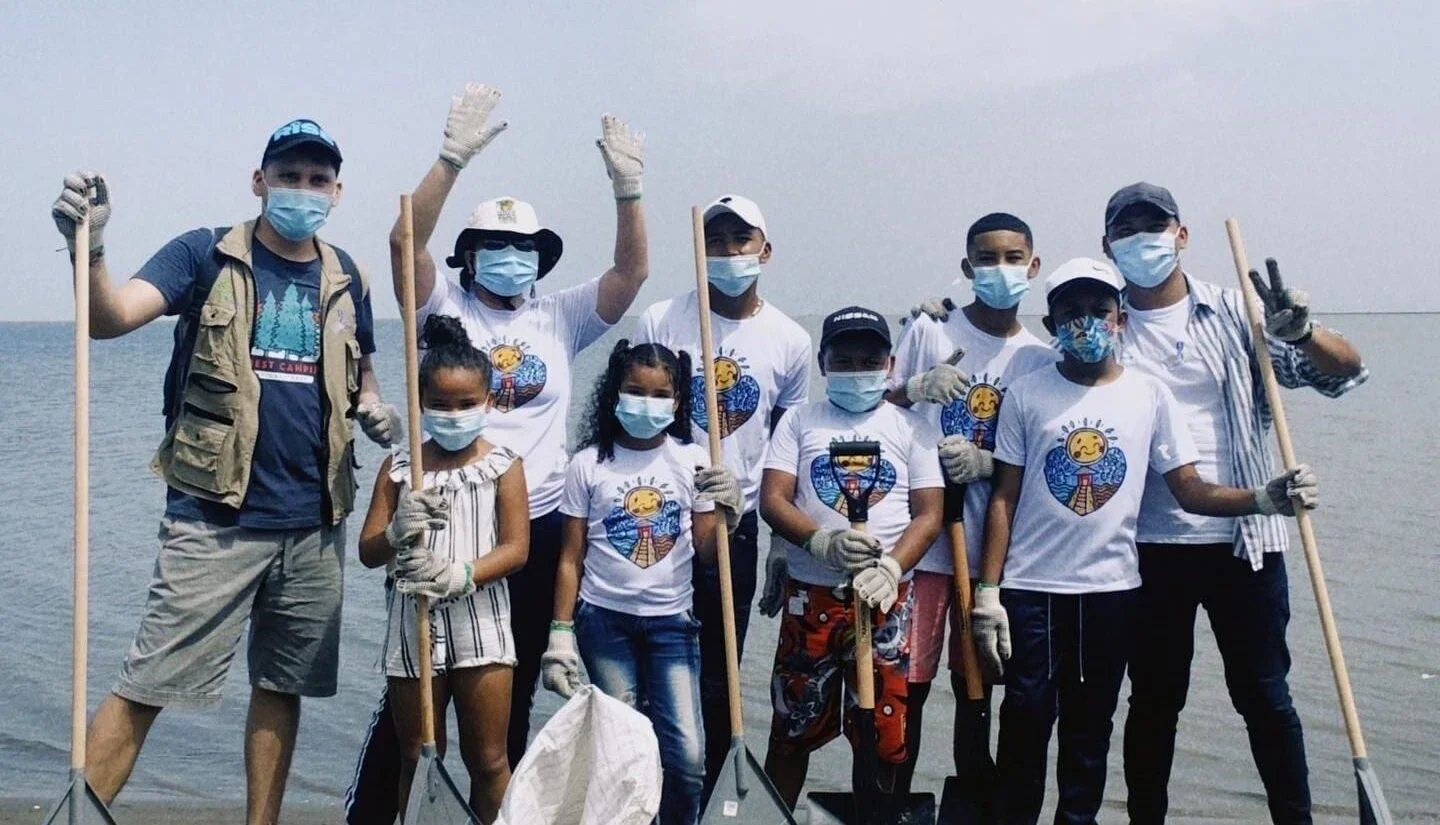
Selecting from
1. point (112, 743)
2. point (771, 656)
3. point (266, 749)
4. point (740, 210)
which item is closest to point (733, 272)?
point (740, 210)

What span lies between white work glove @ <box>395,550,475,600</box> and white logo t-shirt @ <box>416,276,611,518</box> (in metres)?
0.60

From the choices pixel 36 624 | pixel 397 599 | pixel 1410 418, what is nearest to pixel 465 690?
pixel 397 599

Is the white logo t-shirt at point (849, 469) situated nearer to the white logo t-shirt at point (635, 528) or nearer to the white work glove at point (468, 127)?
the white logo t-shirt at point (635, 528)

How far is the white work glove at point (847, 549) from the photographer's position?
441 cm

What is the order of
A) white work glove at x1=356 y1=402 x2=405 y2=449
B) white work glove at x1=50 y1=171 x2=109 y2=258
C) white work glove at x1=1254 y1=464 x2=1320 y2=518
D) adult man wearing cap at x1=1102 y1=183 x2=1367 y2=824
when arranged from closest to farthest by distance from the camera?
1. white work glove at x1=50 y1=171 x2=109 y2=258
2. white work glove at x1=1254 y1=464 x2=1320 y2=518
3. white work glove at x1=356 y1=402 x2=405 y2=449
4. adult man wearing cap at x1=1102 y1=183 x2=1367 y2=824

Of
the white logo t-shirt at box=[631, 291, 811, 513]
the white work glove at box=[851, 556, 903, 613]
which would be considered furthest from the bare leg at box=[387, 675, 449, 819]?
the white work glove at box=[851, 556, 903, 613]

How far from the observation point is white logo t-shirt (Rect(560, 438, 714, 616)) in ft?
15.1

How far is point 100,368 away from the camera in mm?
60781

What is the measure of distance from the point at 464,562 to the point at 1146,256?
283 centimetres

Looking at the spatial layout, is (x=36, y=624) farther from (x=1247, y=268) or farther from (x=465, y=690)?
(x=1247, y=268)

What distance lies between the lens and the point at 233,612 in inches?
176

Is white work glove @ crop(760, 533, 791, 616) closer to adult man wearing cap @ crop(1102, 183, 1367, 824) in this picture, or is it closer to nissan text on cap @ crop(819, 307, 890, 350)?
nissan text on cap @ crop(819, 307, 890, 350)

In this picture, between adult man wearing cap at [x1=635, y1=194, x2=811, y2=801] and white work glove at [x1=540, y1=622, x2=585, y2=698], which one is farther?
adult man wearing cap at [x1=635, y1=194, x2=811, y2=801]

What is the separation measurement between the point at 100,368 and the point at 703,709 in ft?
208
